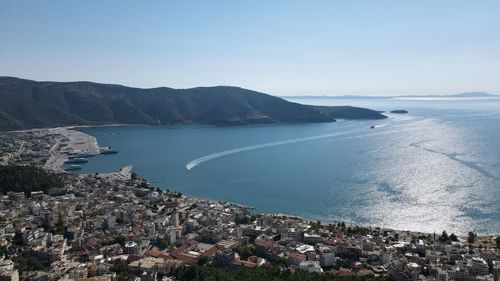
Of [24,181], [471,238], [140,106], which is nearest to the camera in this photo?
[471,238]

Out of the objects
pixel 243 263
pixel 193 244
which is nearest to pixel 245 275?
pixel 243 263

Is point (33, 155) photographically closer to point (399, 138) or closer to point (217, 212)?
point (217, 212)

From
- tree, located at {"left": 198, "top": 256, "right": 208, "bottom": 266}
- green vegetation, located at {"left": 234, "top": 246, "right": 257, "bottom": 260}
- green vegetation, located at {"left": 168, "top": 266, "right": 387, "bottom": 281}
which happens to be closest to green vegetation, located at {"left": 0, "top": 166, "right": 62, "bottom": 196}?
tree, located at {"left": 198, "top": 256, "right": 208, "bottom": 266}

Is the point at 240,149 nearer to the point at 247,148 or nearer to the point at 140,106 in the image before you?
the point at 247,148

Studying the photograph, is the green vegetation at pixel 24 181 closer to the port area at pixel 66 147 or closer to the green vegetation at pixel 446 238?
the port area at pixel 66 147

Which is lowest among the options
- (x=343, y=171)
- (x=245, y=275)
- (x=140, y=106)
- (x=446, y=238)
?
(x=446, y=238)

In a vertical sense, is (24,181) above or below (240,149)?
above

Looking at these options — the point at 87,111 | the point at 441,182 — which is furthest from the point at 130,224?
the point at 87,111
